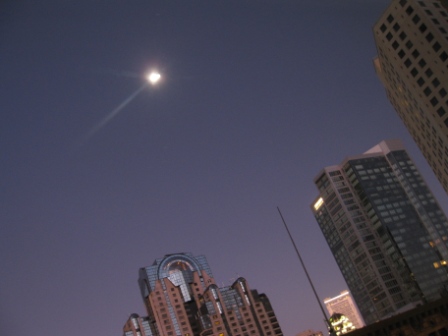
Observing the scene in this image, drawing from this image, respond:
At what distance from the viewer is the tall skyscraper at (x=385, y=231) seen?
172 meters

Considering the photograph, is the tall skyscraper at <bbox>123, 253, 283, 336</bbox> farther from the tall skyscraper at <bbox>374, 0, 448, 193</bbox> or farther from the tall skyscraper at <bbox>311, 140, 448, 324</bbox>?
the tall skyscraper at <bbox>374, 0, 448, 193</bbox>

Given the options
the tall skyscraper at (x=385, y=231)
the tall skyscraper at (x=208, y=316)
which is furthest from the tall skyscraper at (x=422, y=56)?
the tall skyscraper at (x=208, y=316)

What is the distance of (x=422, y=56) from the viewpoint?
84.3m

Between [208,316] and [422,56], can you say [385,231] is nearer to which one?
[208,316]

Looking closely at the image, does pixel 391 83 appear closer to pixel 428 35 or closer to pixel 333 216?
pixel 428 35

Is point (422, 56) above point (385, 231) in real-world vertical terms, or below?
above

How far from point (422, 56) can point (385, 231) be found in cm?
10947

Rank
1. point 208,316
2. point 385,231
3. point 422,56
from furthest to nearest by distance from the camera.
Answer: point 385,231, point 208,316, point 422,56

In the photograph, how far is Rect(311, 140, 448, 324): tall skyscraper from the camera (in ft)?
565

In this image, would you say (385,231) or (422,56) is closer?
(422,56)

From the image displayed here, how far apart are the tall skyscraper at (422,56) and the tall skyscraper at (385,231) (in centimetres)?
8926

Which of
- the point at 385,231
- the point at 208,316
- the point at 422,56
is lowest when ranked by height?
the point at 208,316

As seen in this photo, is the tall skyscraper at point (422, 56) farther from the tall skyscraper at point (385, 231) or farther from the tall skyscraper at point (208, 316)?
the tall skyscraper at point (208, 316)

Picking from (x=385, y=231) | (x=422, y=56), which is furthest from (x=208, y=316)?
(x=422, y=56)
